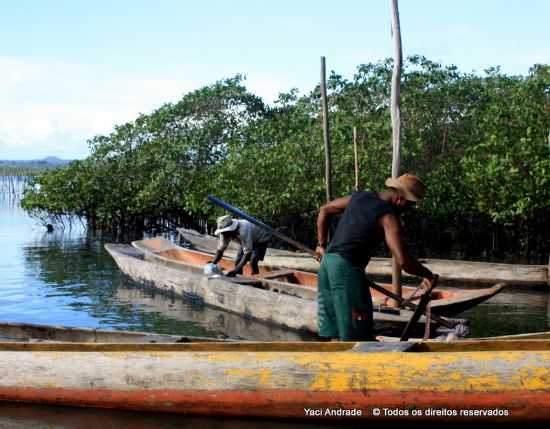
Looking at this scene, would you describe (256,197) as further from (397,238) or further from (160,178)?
(397,238)

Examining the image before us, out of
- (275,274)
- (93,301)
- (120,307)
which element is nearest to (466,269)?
(275,274)

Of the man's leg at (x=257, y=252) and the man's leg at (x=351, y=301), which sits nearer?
the man's leg at (x=351, y=301)

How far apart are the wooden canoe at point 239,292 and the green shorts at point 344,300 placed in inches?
95.3

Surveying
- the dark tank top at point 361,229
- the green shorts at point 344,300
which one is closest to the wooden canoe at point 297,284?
the green shorts at point 344,300

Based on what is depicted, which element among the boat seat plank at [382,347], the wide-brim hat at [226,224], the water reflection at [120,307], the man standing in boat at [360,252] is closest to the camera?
the boat seat plank at [382,347]

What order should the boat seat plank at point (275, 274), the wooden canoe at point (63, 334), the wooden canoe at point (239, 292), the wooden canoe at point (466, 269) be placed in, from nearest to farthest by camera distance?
the wooden canoe at point (63, 334), the wooden canoe at point (239, 292), the boat seat plank at point (275, 274), the wooden canoe at point (466, 269)

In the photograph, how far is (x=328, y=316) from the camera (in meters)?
5.60

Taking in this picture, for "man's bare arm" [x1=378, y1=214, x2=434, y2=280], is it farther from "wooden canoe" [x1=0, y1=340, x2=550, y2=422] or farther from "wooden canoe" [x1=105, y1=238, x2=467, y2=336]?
"wooden canoe" [x1=105, y1=238, x2=467, y2=336]

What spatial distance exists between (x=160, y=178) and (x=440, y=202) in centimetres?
898

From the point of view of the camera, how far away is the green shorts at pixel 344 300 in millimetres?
5371

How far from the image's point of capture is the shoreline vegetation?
16359 mm

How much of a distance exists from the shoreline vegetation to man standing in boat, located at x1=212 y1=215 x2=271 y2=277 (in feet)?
20.9

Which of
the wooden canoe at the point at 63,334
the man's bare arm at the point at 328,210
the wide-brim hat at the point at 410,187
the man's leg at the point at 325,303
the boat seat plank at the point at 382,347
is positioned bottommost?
the wooden canoe at the point at 63,334

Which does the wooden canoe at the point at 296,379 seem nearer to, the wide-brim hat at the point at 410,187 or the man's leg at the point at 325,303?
the man's leg at the point at 325,303
